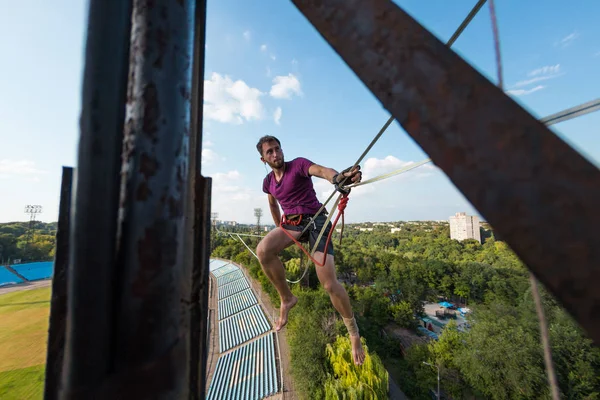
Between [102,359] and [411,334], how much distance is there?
30784mm

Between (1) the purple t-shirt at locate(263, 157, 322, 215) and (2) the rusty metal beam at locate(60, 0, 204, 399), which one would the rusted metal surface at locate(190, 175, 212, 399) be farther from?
(1) the purple t-shirt at locate(263, 157, 322, 215)

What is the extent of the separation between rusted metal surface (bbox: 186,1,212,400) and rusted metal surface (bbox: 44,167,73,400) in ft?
0.81

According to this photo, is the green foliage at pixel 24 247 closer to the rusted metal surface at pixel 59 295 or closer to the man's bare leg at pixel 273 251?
the man's bare leg at pixel 273 251

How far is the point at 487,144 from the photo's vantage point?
42 centimetres

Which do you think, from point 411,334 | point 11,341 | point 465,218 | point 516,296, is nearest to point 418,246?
point 465,218

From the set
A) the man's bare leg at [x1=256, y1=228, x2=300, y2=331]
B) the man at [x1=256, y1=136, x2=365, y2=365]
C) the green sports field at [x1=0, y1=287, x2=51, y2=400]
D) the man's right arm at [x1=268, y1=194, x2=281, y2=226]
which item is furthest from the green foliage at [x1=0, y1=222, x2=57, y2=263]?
the man at [x1=256, y1=136, x2=365, y2=365]

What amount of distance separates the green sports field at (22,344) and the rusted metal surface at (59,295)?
1821cm

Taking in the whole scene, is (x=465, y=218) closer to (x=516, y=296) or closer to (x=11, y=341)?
(x=516, y=296)

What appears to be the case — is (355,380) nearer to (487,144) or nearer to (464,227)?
(487,144)

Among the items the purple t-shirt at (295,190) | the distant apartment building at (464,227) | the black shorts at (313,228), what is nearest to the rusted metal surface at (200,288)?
the purple t-shirt at (295,190)

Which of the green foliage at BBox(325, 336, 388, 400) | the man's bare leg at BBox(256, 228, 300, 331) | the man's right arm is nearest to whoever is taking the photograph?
the man's bare leg at BBox(256, 228, 300, 331)

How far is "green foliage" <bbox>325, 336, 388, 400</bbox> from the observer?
12.6 m

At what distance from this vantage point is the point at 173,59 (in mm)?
516

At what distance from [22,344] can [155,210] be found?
4438cm
